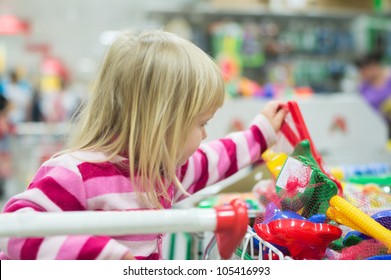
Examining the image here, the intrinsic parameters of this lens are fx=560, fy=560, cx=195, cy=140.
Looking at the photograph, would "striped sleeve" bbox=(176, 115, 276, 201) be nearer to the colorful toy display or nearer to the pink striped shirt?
the pink striped shirt

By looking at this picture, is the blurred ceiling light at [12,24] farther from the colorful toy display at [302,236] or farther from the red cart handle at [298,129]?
the colorful toy display at [302,236]

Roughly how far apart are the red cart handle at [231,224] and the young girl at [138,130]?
0.82ft

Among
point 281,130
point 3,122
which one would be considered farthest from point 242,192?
point 3,122

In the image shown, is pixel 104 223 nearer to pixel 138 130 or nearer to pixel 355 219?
pixel 138 130

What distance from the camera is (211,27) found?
15.4ft

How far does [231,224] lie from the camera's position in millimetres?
638

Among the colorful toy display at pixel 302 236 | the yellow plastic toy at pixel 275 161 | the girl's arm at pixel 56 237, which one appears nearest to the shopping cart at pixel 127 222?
the girl's arm at pixel 56 237

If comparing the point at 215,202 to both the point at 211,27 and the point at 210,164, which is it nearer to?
the point at 210,164

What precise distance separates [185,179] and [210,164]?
0.23 feet

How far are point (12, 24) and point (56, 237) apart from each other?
25.1 feet

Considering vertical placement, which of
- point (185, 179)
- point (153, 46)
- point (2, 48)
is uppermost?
point (153, 46)

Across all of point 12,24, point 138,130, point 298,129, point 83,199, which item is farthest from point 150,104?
→ point 12,24

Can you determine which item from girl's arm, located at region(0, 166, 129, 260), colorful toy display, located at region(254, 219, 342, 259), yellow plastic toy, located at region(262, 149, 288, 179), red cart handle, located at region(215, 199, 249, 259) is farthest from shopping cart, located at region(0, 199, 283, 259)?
yellow plastic toy, located at region(262, 149, 288, 179)

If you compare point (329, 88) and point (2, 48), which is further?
point (2, 48)
